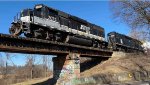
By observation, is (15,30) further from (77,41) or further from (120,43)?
(120,43)

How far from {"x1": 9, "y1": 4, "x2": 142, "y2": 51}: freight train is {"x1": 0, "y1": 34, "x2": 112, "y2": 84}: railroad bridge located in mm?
1202

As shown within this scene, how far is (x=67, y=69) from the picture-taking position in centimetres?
3297

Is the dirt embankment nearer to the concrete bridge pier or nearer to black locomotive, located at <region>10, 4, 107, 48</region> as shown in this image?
the concrete bridge pier

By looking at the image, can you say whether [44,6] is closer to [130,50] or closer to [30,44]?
[30,44]

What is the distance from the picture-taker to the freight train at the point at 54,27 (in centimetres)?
2731

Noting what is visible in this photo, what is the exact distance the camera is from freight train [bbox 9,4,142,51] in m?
27.3

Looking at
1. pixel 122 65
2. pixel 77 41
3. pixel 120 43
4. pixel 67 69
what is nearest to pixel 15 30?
pixel 67 69

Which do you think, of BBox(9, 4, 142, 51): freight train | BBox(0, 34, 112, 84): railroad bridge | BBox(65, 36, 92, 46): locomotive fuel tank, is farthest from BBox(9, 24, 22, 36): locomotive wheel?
BBox(65, 36, 92, 46): locomotive fuel tank

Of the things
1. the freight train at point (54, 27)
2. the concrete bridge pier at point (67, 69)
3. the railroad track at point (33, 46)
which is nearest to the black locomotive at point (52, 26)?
the freight train at point (54, 27)

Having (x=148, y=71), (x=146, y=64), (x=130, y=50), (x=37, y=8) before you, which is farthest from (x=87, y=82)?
(x=130, y=50)

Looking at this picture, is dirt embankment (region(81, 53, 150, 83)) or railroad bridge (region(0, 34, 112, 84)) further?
dirt embankment (region(81, 53, 150, 83))

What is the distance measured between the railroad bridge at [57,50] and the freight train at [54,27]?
47.3 inches

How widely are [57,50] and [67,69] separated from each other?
12.5 feet

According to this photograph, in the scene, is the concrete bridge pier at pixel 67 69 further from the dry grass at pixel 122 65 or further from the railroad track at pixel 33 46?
the dry grass at pixel 122 65
